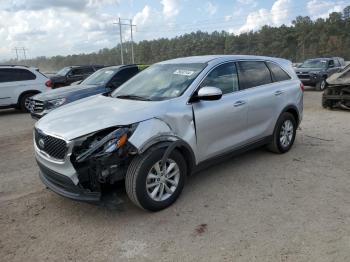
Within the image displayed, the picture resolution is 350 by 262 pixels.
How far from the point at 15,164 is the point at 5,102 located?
7160 mm

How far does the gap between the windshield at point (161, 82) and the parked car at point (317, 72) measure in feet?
44.2

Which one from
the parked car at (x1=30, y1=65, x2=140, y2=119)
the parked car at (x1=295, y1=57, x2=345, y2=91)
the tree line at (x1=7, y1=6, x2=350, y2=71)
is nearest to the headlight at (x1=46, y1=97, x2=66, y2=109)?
the parked car at (x1=30, y1=65, x2=140, y2=119)

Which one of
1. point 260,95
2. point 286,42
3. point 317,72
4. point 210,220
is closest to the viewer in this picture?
point 210,220

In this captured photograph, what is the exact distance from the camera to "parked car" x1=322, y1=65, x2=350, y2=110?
10.4 meters

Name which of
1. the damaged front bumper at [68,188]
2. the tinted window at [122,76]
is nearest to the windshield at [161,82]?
the damaged front bumper at [68,188]

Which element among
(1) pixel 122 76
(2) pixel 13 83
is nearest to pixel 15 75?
(2) pixel 13 83

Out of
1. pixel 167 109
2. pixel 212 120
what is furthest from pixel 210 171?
pixel 167 109

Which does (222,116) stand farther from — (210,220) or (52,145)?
(52,145)

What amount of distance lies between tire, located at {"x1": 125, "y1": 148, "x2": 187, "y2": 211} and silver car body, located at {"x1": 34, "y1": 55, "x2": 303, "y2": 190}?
0.42 feet

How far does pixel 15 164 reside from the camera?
6020 millimetres

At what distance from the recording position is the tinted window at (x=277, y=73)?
19.2 feet

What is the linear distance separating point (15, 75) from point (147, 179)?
10.6 metres

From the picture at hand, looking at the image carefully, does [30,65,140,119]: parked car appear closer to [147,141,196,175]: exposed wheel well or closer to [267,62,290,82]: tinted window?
[267,62,290,82]: tinted window

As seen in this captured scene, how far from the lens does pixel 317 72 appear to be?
55.2ft
